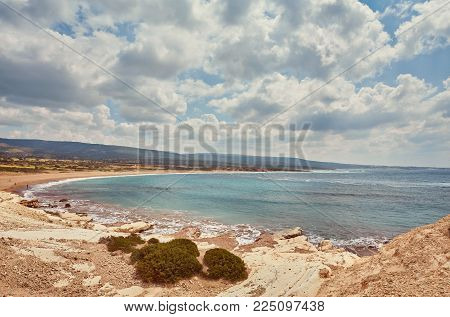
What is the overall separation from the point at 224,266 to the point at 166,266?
2465 mm

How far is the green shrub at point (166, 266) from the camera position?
12.2 metres

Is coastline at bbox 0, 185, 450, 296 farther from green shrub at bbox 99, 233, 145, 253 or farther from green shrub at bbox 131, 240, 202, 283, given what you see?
green shrub at bbox 99, 233, 145, 253

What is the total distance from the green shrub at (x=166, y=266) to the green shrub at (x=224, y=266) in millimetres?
587

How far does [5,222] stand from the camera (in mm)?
21000

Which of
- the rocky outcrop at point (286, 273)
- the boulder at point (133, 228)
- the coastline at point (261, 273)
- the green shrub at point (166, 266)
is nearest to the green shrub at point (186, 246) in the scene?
the green shrub at point (166, 266)

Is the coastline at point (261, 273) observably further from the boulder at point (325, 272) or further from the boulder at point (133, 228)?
the boulder at point (133, 228)

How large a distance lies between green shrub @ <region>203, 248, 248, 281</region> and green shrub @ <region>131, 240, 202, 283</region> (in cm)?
59

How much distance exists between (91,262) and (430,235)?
13.8 meters

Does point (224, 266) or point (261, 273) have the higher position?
point (224, 266)

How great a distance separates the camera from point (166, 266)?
1246cm

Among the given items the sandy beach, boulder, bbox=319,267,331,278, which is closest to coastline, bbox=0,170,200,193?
the sandy beach

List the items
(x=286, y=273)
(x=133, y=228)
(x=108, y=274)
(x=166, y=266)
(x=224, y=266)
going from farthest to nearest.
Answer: (x=133, y=228) < (x=224, y=266) < (x=286, y=273) < (x=108, y=274) < (x=166, y=266)

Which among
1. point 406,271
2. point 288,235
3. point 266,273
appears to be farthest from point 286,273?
point 288,235

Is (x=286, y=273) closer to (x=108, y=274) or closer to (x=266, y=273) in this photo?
(x=266, y=273)
